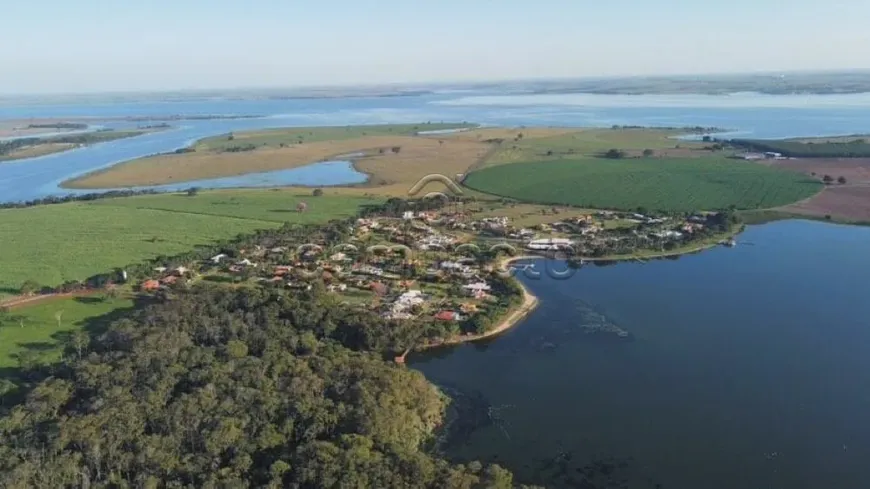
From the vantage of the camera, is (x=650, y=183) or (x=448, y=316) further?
(x=650, y=183)

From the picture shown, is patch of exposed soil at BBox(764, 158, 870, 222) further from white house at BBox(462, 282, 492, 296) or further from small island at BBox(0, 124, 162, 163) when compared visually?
small island at BBox(0, 124, 162, 163)

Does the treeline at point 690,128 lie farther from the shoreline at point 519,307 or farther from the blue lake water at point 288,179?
the shoreline at point 519,307

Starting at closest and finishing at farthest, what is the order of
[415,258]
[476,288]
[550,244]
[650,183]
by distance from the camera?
[476,288] < [415,258] < [550,244] < [650,183]

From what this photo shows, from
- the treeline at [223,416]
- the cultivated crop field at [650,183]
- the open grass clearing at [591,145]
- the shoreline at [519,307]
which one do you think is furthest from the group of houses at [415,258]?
the open grass clearing at [591,145]

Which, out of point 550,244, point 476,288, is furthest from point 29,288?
point 550,244

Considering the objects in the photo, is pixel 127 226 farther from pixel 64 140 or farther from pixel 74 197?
pixel 64 140

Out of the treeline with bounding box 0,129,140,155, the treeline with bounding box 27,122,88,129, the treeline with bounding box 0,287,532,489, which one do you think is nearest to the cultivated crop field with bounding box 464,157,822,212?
the treeline with bounding box 0,287,532,489
